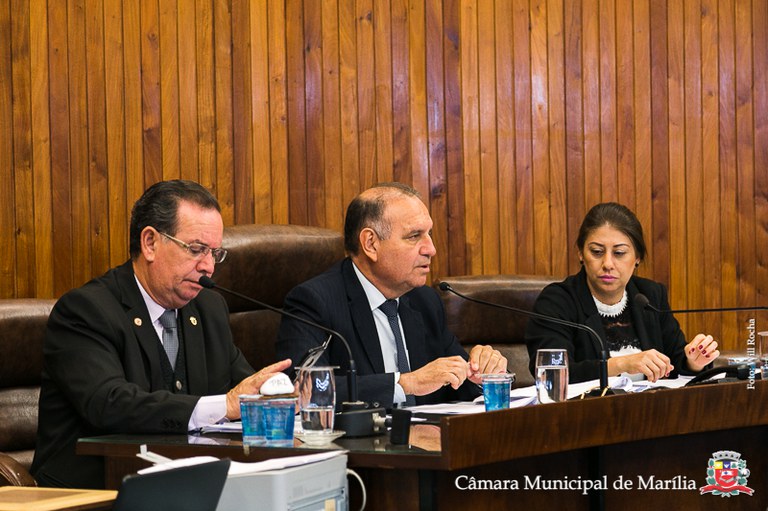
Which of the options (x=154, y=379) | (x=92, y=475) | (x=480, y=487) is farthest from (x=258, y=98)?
(x=480, y=487)

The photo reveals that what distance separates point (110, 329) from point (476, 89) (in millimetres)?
2697

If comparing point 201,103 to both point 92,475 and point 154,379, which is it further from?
Result: point 92,475

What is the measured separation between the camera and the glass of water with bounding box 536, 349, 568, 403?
265 cm

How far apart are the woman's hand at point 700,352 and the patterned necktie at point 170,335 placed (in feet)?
5.66

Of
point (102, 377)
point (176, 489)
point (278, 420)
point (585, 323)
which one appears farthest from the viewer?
point (585, 323)

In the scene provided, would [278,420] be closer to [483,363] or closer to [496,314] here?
[483,363]

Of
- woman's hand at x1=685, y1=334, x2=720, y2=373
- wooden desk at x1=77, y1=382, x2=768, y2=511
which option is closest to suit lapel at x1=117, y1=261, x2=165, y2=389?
wooden desk at x1=77, y1=382, x2=768, y2=511

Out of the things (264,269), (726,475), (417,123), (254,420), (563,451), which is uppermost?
(417,123)

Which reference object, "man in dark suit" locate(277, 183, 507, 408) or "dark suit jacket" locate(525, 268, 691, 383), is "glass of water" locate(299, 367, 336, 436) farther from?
"dark suit jacket" locate(525, 268, 691, 383)

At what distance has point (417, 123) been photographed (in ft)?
16.0

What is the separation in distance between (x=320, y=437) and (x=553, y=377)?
0.70 m

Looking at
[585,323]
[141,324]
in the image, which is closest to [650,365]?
[585,323]

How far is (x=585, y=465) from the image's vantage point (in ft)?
8.27

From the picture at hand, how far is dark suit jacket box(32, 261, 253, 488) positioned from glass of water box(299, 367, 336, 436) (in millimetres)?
341
